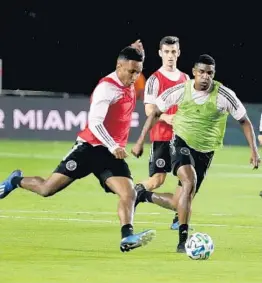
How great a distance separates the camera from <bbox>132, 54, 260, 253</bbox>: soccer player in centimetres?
1405

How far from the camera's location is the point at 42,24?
5247 cm

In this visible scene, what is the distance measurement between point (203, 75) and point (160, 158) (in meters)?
2.69

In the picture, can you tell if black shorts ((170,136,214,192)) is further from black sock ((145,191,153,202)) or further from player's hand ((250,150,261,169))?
black sock ((145,191,153,202))

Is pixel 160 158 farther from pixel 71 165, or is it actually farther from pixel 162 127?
pixel 71 165

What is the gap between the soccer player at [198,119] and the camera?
14.0 meters

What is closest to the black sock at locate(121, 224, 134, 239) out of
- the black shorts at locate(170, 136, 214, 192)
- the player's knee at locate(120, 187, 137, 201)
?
the player's knee at locate(120, 187, 137, 201)

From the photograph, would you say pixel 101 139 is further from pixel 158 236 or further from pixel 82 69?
pixel 82 69

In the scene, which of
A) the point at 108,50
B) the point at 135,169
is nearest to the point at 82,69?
the point at 108,50

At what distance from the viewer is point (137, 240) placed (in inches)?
511

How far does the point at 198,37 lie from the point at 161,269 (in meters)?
40.7

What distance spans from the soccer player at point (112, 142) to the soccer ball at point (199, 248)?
0.64m

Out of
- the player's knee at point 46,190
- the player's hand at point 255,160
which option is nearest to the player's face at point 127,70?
the player's knee at point 46,190

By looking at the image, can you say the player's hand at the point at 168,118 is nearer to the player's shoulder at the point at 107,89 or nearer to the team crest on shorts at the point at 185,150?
the team crest on shorts at the point at 185,150

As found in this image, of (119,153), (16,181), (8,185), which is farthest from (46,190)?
(119,153)
